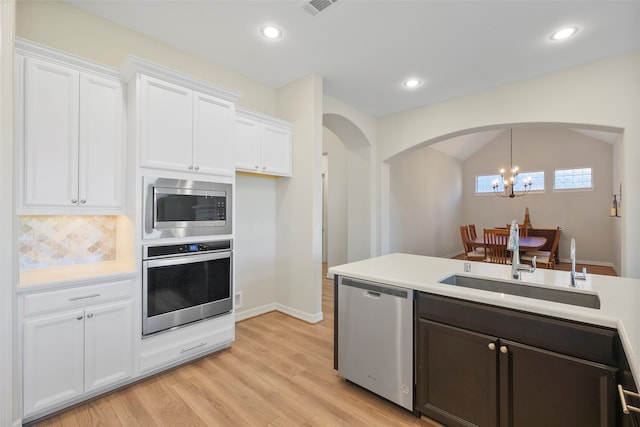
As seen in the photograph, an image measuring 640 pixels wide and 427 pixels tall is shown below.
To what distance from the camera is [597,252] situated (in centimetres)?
742

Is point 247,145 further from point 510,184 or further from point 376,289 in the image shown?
point 510,184

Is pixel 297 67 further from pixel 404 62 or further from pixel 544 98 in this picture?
pixel 544 98

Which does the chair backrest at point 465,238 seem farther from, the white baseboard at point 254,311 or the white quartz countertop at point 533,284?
the white baseboard at point 254,311

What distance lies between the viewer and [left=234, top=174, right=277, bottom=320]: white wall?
137 inches

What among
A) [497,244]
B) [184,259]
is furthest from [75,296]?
[497,244]

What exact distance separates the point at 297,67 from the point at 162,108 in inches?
65.9

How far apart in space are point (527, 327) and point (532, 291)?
20.5 inches

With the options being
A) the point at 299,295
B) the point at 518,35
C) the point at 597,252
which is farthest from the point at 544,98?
the point at 597,252

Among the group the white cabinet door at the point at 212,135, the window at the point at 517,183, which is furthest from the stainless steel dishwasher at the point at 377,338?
the window at the point at 517,183

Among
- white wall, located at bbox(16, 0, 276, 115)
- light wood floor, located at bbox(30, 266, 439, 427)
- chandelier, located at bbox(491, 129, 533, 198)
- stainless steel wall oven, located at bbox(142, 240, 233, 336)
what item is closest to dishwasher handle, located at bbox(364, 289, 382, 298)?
light wood floor, located at bbox(30, 266, 439, 427)

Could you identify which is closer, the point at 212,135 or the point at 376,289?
the point at 376,289

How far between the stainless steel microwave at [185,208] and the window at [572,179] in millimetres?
9381

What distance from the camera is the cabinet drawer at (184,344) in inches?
87.3

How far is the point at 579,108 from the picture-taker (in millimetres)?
3201
